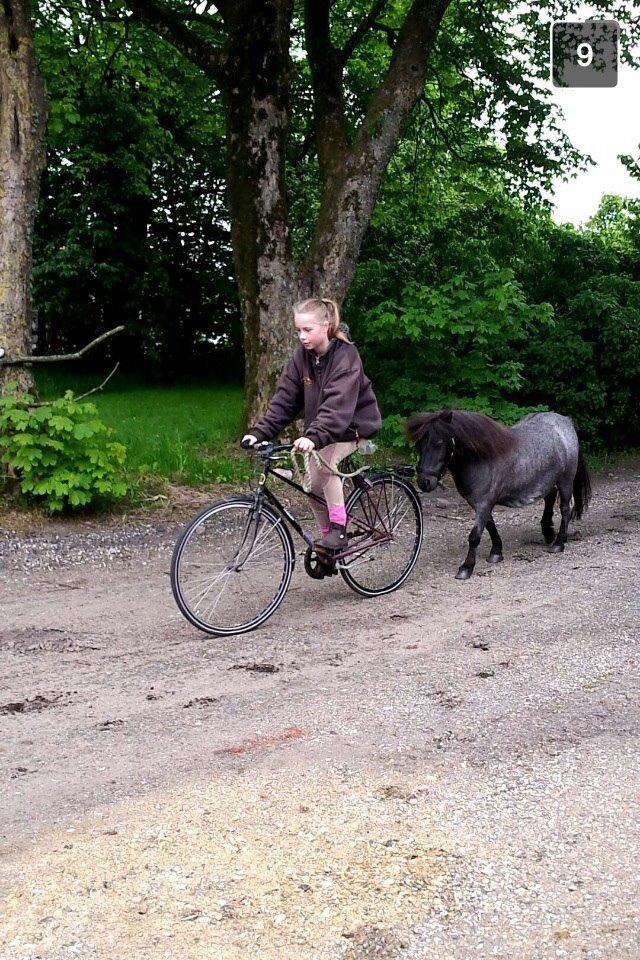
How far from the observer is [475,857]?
3.49m

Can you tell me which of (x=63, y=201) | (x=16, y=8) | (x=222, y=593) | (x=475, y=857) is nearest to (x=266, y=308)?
(x=16, y=8)

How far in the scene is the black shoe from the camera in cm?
675

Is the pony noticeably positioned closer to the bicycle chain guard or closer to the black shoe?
the black shoe

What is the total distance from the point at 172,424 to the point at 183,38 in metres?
5.21

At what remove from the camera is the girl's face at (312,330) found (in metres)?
6.35

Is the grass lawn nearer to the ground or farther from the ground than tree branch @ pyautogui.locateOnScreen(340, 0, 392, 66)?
nearer to the ground

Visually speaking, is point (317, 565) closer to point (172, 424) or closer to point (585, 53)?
point (172, 424)

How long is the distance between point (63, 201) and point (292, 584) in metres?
14.4

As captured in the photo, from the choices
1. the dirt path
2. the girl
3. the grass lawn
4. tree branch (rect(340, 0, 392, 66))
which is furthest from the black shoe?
tree branch (rect(340, 0, 392, 66))

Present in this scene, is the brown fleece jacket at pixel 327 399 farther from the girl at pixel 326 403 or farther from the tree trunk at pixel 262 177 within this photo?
the tree trunk at pixel 262 177

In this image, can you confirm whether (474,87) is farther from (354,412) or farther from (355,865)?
(355,865)

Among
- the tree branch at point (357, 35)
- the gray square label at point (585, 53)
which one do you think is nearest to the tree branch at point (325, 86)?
the tree branch at point (357, 35)

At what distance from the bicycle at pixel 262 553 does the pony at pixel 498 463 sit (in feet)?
1.46

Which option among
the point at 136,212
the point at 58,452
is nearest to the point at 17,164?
the point at 58,452
